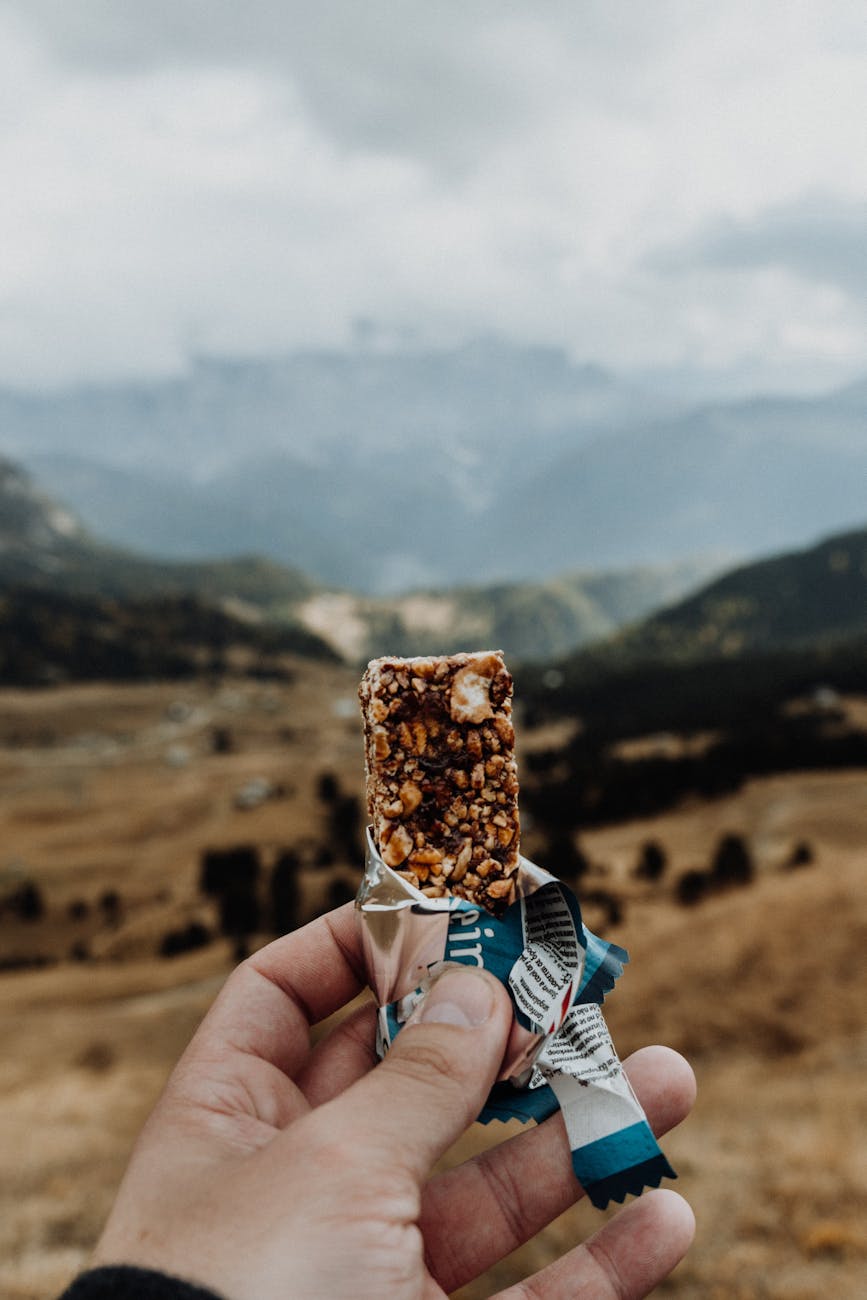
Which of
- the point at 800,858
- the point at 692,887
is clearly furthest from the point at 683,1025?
the point at 800,858

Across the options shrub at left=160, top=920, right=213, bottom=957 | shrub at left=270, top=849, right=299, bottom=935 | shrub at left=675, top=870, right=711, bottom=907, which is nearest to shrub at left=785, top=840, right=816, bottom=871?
shrub at left=675, top=870, right=711, bottom=907

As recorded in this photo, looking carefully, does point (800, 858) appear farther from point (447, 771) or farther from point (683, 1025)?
point (447, 771)

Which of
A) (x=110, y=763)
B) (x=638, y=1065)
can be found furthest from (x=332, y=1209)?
(x=110, y=763)

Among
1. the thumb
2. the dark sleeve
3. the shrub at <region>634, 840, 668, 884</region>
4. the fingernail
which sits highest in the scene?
the fingernail

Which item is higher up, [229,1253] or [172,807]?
[229,1253]

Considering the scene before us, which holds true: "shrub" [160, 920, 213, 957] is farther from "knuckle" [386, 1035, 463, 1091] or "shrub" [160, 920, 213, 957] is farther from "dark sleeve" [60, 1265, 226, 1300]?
"dark sleeve" [60, 1265, 226, 1300]

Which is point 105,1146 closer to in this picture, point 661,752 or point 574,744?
point 661,752
